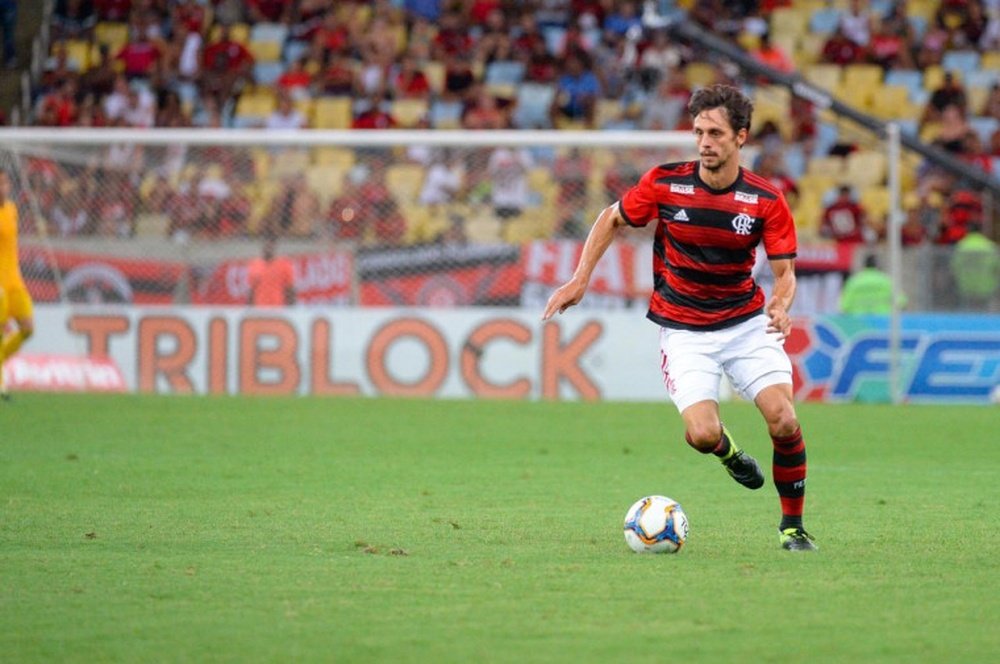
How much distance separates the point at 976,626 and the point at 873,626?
376mm

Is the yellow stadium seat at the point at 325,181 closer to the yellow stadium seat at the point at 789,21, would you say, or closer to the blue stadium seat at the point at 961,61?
the yellow stadium seat at the point at 789,21

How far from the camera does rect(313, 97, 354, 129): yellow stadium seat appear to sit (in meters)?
24.9

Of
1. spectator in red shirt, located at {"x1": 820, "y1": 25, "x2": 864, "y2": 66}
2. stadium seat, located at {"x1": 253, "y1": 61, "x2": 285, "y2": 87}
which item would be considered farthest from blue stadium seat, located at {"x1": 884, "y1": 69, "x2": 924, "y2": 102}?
stadium seat, located at {"x1": 253, "y1": 61, "x2": 285, "y2": 87}

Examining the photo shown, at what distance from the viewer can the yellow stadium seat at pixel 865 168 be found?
23.3 m

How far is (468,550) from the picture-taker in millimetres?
7887

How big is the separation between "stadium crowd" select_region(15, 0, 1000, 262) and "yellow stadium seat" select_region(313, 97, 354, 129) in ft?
0.10

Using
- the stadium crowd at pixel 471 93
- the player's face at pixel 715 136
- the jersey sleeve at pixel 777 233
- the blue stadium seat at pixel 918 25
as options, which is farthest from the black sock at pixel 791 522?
the blue stadium seat at pixel 918 25

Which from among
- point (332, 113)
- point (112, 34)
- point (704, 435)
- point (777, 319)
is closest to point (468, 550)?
point (704, 435)

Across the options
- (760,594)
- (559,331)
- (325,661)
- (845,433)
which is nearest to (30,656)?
(325,661)

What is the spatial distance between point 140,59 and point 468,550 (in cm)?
1976

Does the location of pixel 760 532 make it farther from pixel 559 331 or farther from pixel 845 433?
pixel 559 331

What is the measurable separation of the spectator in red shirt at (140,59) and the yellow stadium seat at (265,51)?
1.49m

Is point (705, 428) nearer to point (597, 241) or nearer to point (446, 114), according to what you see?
point (597, 241)

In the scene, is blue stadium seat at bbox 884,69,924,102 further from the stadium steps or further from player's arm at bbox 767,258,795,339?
player's arm at bbox 767,258,795,339
